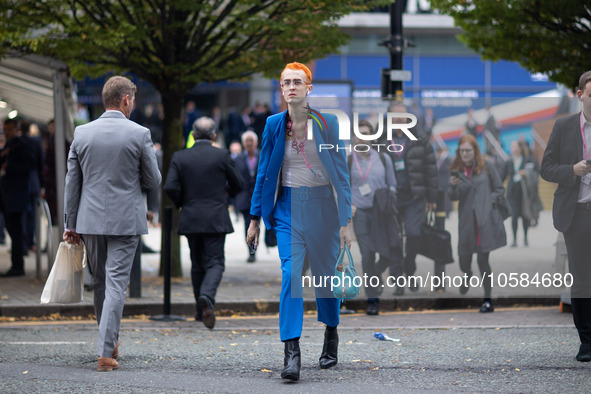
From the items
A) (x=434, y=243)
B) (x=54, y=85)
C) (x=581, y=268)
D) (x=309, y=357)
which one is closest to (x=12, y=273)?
(x=54, y=85)

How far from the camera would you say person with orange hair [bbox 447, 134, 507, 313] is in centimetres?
885

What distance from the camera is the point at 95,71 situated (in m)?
11.8

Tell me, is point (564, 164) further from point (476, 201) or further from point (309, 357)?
point (476, 201)

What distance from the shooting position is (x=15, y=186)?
12.1m

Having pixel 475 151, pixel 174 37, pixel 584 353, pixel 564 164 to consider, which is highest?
pixel 174 37

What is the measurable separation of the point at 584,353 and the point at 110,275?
3.23 meters

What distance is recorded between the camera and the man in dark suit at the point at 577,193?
612 centimetres

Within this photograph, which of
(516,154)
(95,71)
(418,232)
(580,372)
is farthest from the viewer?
(95,71)

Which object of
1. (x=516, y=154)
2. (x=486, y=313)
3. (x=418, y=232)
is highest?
(x=516, y=154)

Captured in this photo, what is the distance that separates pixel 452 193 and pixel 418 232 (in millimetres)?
533

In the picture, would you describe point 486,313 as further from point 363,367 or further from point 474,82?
point 474,82

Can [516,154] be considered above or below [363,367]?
above

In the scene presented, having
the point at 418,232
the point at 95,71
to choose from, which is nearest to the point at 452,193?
the point at 418,232

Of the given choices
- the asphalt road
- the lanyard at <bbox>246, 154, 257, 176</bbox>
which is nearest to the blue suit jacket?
the asphalt road
